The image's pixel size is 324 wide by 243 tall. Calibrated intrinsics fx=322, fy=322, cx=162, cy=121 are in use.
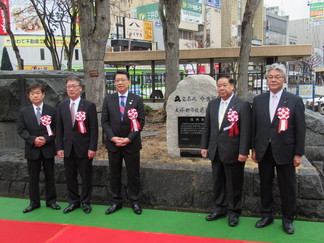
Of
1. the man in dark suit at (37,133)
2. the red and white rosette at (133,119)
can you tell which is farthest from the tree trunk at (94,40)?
the red and white rosette at (133,119)

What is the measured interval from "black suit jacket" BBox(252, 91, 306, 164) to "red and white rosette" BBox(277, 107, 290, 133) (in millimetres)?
33

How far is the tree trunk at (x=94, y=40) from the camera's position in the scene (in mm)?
5730

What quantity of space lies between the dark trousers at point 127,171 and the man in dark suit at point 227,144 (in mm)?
959

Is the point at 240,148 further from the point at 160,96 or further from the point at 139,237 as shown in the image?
the point at 160,96

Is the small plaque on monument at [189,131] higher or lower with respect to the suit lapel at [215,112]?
lower

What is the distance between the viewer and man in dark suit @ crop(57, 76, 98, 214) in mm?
4273

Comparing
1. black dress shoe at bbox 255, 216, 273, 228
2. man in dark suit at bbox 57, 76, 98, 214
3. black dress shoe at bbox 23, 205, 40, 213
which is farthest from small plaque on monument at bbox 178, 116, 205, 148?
black dress shoe at bbox 23, 205, 40, 213

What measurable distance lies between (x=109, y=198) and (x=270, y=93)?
9.38 feet

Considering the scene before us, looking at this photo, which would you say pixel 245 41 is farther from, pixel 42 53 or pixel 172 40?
pixel 42 53

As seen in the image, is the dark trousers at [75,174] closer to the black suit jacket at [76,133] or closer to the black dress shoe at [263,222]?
the black suit jacket at [76,133]

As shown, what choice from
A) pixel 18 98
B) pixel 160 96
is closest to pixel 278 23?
pixel 160 96

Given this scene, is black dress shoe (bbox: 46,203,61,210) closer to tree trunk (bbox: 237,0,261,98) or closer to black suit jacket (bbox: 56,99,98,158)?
black suit jacket (bbox: 56,99,98,158)

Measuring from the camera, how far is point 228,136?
3.84 meters

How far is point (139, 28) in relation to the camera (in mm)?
40250
